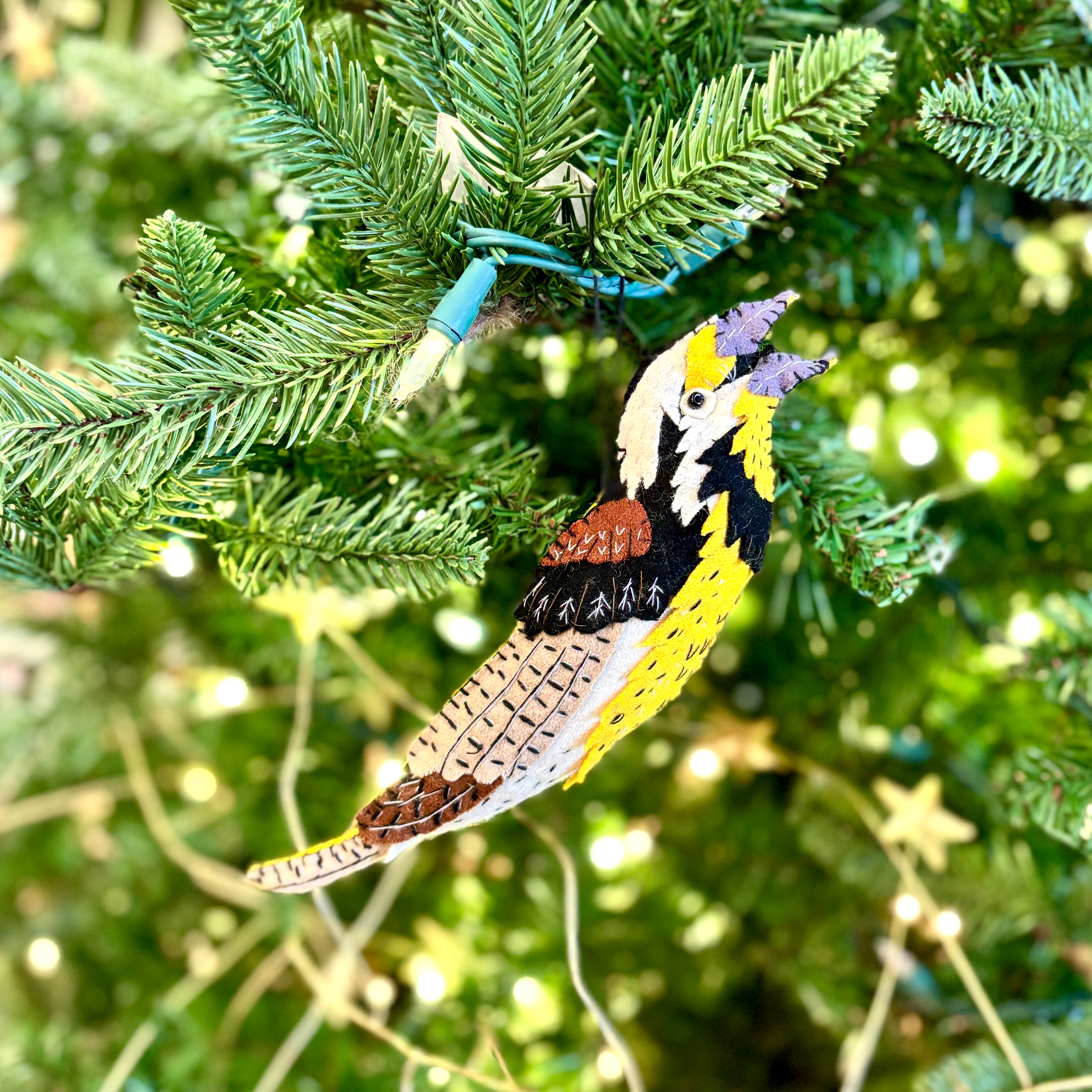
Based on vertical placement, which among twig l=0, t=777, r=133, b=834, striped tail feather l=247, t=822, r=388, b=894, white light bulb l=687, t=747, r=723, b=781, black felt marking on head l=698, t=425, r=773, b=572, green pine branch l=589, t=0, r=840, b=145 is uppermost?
green pine branch l=589, t=0, r=840, b=145

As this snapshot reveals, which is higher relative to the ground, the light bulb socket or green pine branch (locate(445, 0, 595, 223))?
green pine branch (locate(445, 0, 595, 223))

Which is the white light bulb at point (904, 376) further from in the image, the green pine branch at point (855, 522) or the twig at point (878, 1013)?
the twig at point (878, 1013)

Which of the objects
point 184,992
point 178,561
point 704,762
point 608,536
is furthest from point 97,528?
point 184,992

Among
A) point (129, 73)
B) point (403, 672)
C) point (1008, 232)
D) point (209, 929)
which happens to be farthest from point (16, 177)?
point (1008, 232)

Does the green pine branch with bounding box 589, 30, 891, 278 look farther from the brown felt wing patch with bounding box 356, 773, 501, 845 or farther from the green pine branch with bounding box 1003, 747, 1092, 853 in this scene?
the green pine branch with bounding box 1003, 747, 1092, 853

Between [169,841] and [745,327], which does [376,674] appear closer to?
[169,841]

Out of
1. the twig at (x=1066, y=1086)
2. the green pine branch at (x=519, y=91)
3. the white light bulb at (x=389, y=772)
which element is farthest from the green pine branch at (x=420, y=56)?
the twig at (x=1066, y=1086)

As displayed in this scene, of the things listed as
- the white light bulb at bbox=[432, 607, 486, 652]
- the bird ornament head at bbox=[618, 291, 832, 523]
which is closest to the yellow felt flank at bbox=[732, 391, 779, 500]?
the bird ornament head at bbox=[618, 291, 832, 523]
